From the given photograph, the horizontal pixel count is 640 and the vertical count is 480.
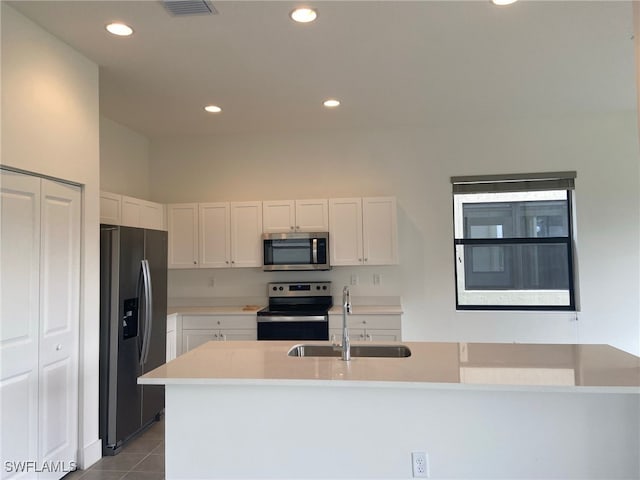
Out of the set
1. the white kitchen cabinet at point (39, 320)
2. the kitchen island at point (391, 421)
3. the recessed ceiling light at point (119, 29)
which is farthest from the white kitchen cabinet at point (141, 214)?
the kitchen island at point (391, 421)

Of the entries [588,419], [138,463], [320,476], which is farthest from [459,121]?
[138,463]

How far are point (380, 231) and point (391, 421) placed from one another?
8.15 ft

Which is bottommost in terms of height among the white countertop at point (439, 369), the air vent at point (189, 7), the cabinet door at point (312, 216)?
the white countertop at point (439, 369)

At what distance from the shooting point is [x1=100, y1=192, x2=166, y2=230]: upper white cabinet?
363cm

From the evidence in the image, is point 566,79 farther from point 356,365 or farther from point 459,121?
point 356,365

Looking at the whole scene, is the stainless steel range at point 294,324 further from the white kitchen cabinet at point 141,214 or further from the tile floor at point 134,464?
the white kitchen cabinet at point 141,214

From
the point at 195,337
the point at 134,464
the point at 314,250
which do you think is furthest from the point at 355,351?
the point at 195,337

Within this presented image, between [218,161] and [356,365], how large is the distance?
3423mm

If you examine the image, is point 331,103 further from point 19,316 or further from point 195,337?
point 19,316

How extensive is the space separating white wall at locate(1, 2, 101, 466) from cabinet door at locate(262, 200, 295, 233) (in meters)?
1.82

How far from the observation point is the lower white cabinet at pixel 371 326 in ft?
13.4

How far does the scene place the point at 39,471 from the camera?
8.03ft

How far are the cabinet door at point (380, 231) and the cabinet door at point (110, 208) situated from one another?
2.33 metres

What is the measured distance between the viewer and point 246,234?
4.51 m
